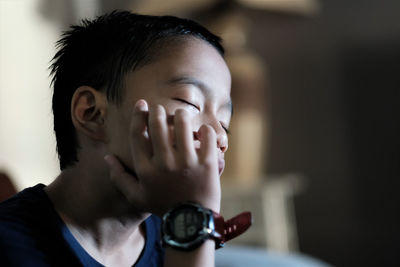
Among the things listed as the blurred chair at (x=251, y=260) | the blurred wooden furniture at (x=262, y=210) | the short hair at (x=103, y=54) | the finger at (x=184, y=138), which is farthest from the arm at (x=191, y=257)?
the blurred wooden furniture at (x=262, y=210)

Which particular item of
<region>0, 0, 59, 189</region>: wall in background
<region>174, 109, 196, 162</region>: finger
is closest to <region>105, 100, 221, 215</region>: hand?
<region>174, 109, 196, 162</region>: finger

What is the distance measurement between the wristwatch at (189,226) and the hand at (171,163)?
1 cm

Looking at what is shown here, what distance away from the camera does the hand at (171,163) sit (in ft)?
1.93

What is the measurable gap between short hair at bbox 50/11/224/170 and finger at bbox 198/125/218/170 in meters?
0.14

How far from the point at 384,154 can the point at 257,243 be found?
101cm

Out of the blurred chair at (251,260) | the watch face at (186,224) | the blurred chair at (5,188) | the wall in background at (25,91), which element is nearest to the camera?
the watch face at (186,224)

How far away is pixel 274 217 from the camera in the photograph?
2213 mm

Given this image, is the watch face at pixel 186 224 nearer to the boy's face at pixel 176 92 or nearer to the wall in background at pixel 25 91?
the boy's face at pixel 176 92

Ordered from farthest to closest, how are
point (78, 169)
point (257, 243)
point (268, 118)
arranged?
point (268, 118) < point (257, 243) < point (78, 169)

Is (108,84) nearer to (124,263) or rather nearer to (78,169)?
(78,169)

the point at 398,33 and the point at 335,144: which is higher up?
the point at 398,33

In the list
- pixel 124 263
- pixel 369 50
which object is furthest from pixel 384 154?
pixel 124 263

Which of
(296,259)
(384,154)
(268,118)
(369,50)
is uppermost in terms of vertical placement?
(369,50)

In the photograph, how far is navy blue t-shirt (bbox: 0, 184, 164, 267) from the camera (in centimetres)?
60
